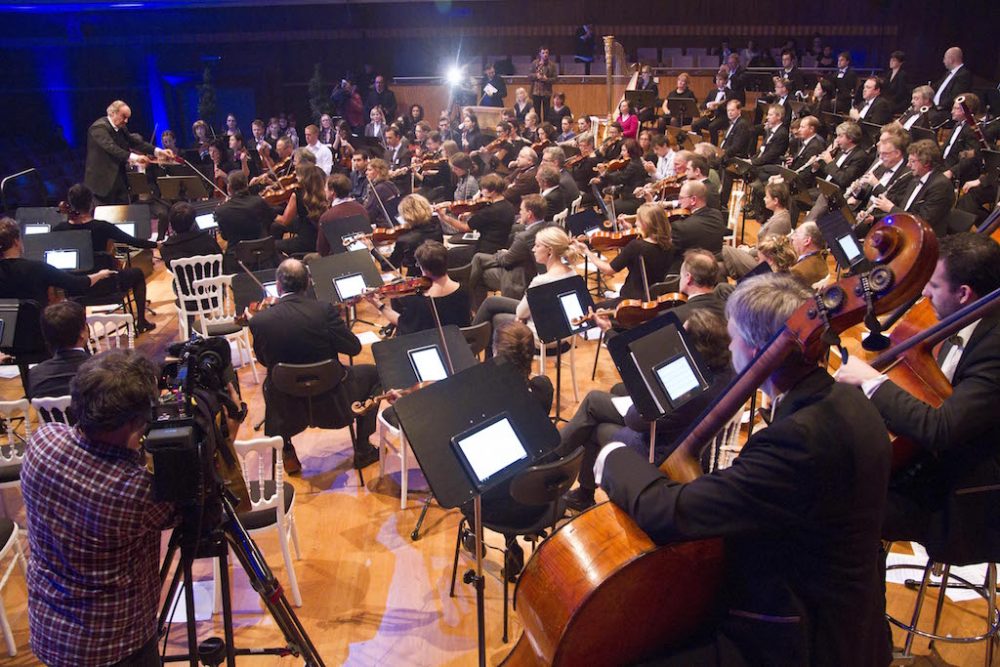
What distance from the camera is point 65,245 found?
6.27 metres

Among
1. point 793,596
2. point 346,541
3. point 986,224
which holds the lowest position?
point 346,541

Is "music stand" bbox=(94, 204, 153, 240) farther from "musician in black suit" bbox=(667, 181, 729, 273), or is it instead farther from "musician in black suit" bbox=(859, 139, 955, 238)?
"musician in black suit" bbox=(859, 139, 955, 238)

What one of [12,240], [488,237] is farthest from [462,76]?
[12,240]

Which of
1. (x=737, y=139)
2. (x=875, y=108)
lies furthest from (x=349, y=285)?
(x=875, y=108)

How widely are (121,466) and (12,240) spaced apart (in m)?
4.31

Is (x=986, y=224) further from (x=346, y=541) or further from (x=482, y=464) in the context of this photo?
(x=346, y=541)

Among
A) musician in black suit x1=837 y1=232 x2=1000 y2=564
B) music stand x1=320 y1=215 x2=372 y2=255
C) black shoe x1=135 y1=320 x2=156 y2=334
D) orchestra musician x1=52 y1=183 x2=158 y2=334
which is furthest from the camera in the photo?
black shoe x1=135 y1=320 x2=156 y2=334

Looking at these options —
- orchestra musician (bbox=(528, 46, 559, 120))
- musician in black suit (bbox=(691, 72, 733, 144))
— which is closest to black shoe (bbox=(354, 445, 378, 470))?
musician in black suit (bbox=(691, 72, 733, 144))

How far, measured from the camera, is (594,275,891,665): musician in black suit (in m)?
1.62

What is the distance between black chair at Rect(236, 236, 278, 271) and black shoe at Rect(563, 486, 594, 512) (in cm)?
419

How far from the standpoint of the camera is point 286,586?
3746 mm

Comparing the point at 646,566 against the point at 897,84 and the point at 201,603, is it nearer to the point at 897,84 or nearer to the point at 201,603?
the point at 201,603

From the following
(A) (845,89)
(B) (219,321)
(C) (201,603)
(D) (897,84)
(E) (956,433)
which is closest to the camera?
(E) (956,433)

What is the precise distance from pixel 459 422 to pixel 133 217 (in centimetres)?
592
